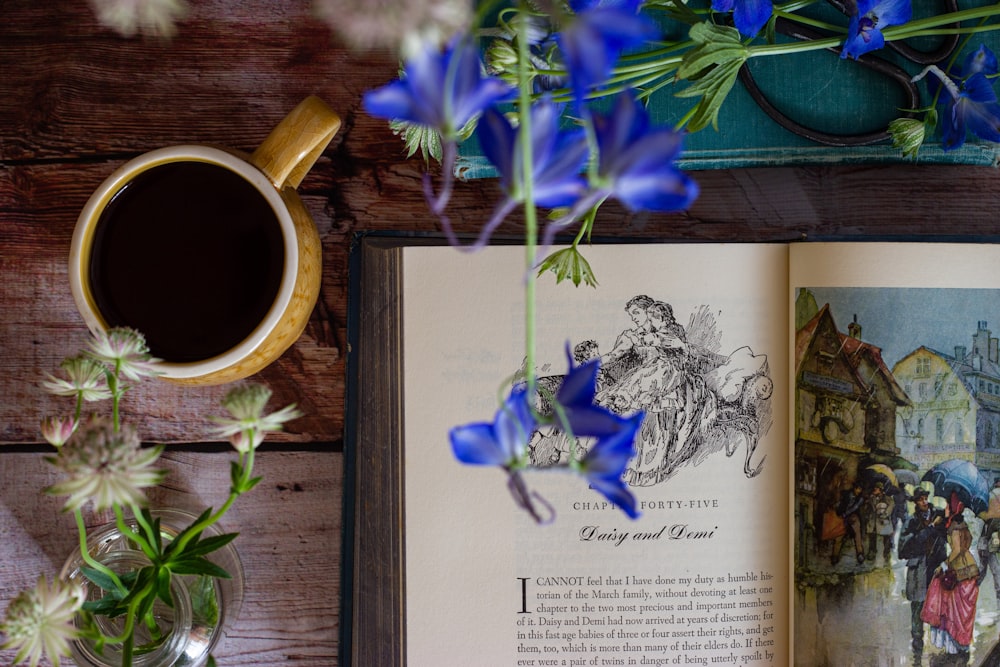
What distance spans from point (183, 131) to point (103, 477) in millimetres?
295

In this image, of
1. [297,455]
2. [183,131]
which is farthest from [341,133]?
[297,455]

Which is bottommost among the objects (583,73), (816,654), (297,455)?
(816,654)

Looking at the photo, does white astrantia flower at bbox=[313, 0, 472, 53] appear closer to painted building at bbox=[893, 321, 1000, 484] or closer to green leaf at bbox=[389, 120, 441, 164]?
green leaf at bbox=[389, 120, 441, 164]

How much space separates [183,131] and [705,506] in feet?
1.36

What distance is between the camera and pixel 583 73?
0.73 feet

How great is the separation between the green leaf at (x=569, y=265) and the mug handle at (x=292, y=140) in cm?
14

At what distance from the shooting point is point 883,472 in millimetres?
480

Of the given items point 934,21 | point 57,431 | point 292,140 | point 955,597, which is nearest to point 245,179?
point 292,140

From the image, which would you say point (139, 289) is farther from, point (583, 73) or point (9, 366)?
point (583, 73)

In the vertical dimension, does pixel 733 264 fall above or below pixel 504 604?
above

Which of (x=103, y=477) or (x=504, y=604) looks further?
(x=504, y=604)

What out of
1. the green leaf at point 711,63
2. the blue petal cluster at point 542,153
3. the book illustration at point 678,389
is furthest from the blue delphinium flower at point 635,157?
the book illustration at point 678,389

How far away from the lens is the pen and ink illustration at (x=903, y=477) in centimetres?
48

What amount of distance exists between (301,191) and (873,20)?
0.35 m
